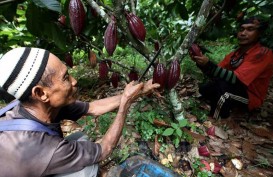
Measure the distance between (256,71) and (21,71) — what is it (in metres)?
2.16

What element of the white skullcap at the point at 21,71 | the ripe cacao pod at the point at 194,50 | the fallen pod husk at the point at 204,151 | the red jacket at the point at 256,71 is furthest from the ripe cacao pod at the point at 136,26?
the red jacket at the point at 256,71

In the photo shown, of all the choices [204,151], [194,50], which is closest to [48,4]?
[194,50]

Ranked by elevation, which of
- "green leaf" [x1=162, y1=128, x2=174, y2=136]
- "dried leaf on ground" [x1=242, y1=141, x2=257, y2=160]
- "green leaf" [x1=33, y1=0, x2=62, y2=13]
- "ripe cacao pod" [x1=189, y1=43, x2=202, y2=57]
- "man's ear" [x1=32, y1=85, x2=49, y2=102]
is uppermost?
"green leaf" [x1=33, y1=0, x2=62, y2=13]

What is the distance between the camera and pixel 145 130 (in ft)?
7.82

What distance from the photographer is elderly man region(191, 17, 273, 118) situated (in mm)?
2592

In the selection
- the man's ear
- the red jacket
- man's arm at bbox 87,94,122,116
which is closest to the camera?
the man's ear

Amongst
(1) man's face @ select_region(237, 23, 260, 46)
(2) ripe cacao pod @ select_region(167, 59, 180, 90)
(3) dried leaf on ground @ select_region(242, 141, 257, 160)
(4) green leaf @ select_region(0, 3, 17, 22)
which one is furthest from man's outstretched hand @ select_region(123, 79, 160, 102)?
(1) man's face @ select_region(237, 23, 260, 46)

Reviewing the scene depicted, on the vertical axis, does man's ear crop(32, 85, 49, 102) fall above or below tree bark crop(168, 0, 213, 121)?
below

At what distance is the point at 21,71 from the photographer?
1355mm

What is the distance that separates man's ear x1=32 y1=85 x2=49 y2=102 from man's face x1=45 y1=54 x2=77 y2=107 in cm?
2

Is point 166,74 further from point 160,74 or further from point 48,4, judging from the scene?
point 48,4

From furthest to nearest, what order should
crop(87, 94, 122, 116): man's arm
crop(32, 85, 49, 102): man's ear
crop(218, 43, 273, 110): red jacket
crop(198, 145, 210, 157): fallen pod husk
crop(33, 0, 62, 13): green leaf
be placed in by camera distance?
1. crop(218, 43, 273, 110): red jacket
2. crop(198, 145, 210, 157): fallen pod husk
3. crop(87, 94, 122, 116): man's arm
4. crop(32, 85, 49, 102): man's ear
5. crop(33, 0, 62, 13): green leaf

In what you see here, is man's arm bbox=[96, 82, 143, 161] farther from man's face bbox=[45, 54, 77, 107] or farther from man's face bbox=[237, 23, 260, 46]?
man's face bbox=[237, 23, 260, 46]

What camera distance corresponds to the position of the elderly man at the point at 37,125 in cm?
134
